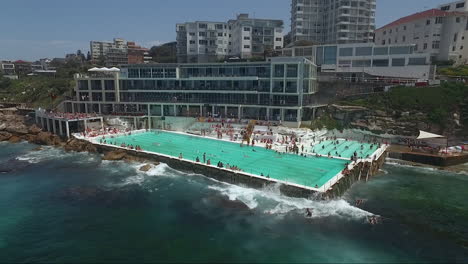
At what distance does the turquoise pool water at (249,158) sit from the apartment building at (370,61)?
31.6m

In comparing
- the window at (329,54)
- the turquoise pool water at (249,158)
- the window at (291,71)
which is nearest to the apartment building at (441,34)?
the window at (329,54)

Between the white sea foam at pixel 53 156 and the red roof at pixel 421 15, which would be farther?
the red roof at pixel 421 15

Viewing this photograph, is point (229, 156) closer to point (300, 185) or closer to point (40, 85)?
point (300, 185)

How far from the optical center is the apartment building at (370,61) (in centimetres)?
6159

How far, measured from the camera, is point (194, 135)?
5425 centimetres

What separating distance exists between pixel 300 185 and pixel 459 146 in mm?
31360

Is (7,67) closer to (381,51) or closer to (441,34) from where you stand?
(381,51)

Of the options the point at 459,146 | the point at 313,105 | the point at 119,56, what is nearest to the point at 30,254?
Result: the point at 313,105

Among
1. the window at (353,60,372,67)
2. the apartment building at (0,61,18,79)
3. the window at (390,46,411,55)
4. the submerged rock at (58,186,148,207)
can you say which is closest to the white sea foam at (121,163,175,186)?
the submerged rock at (58,186,148,207)

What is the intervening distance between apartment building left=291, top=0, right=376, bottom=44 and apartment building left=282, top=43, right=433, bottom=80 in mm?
21609

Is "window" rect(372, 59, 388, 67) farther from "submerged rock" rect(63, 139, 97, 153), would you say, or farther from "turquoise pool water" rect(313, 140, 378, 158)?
"submerged rock" rect(63, 139, 97, 153)

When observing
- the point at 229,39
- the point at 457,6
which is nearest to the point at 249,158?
the point at 229,39

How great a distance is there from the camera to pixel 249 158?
40.1m

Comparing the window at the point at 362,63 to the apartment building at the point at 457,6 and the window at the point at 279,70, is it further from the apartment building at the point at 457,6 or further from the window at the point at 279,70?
the apartment building at the point at 457,6
